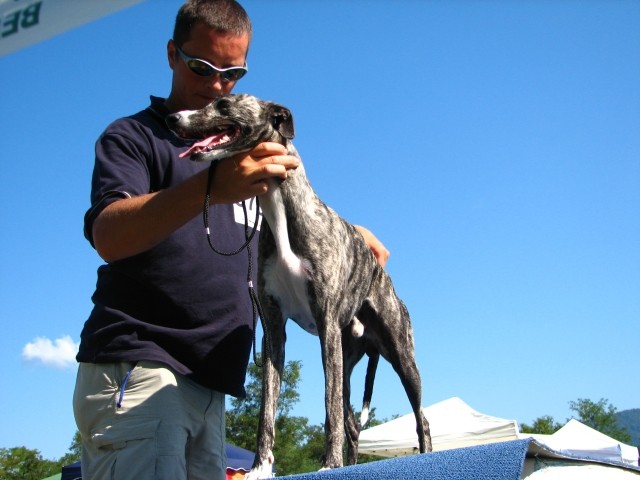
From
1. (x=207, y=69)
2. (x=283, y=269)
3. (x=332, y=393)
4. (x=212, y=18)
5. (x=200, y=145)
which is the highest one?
(x=212, y=18)

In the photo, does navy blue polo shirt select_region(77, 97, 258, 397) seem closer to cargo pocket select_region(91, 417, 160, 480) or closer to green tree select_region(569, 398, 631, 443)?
cargo pocket select_region(91, 417, 160, 480)

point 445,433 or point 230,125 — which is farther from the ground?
point 230,125

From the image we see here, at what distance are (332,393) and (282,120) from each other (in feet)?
4.42

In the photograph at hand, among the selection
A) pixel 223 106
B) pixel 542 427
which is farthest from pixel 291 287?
pixel 542 427

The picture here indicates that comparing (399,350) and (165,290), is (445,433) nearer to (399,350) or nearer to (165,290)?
(399,350)

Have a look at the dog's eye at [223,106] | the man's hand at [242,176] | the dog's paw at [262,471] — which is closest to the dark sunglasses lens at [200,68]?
the dog's eye at [223,106]

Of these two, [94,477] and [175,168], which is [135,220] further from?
[94,477]

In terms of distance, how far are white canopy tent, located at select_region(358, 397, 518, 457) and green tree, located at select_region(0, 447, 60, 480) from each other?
1069cm

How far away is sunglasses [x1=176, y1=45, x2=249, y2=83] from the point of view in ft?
10.7

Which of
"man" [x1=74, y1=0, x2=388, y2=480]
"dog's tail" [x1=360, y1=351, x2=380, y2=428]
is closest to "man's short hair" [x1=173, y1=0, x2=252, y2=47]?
Answer: "man" [x1=74, y1=0, x2=388, y2=480]

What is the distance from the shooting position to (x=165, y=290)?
2.94m

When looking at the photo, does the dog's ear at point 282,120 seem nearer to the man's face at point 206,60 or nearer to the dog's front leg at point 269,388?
the man's face at point 206,60

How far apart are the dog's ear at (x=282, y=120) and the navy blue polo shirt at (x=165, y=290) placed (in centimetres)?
45

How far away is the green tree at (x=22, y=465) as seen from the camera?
20844 mm
